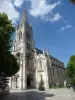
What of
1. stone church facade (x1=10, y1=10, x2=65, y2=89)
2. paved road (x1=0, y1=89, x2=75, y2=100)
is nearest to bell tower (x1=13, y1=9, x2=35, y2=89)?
stone church facade (x1=10, y1=10, x2=65, y2=89)

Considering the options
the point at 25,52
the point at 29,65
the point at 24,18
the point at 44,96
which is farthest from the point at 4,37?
the point at 24,18

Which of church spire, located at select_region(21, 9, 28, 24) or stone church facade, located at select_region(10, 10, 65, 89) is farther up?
church spire, located at select_region(21, 9, 28, 24)

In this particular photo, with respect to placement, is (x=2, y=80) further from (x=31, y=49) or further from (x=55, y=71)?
(x=55, y=71)

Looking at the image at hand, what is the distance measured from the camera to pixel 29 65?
183 ft

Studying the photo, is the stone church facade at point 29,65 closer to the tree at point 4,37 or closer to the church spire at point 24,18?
the church spire at point 24,18

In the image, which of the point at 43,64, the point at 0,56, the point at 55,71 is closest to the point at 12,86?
the point at 43,64

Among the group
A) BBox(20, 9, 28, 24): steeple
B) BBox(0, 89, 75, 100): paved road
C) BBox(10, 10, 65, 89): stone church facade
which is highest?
BBox(20, 9, 28, 24): steeple

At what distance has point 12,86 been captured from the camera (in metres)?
53.7

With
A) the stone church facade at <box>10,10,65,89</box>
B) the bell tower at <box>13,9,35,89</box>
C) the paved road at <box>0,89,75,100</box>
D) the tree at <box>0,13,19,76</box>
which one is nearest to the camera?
the tree at <box>0,13,19,76</box>

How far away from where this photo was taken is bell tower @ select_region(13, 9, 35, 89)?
169 ft

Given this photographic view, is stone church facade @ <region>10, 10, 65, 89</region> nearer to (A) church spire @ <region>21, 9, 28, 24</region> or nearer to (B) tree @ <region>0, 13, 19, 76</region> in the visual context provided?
(A) church spire @ <region>21, 9, 28, 24</region>

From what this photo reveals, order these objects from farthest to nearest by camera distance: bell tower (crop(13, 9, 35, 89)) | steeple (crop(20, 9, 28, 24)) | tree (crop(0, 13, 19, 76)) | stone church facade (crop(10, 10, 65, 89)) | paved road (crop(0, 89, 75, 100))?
steeple (crop(20, 9, 28, 24)) < stone church facade (crop(10, 10, 65, 89)) < bell tower (crop(13, 9, 35, 89)) < paved road (crop(0, 89, 75, 100)) < tree (crop(0, 13, 19, 76))

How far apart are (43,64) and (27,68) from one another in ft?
18.8

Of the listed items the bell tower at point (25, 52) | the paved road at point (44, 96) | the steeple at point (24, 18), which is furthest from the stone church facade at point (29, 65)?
the paved road at point (44, 96)
